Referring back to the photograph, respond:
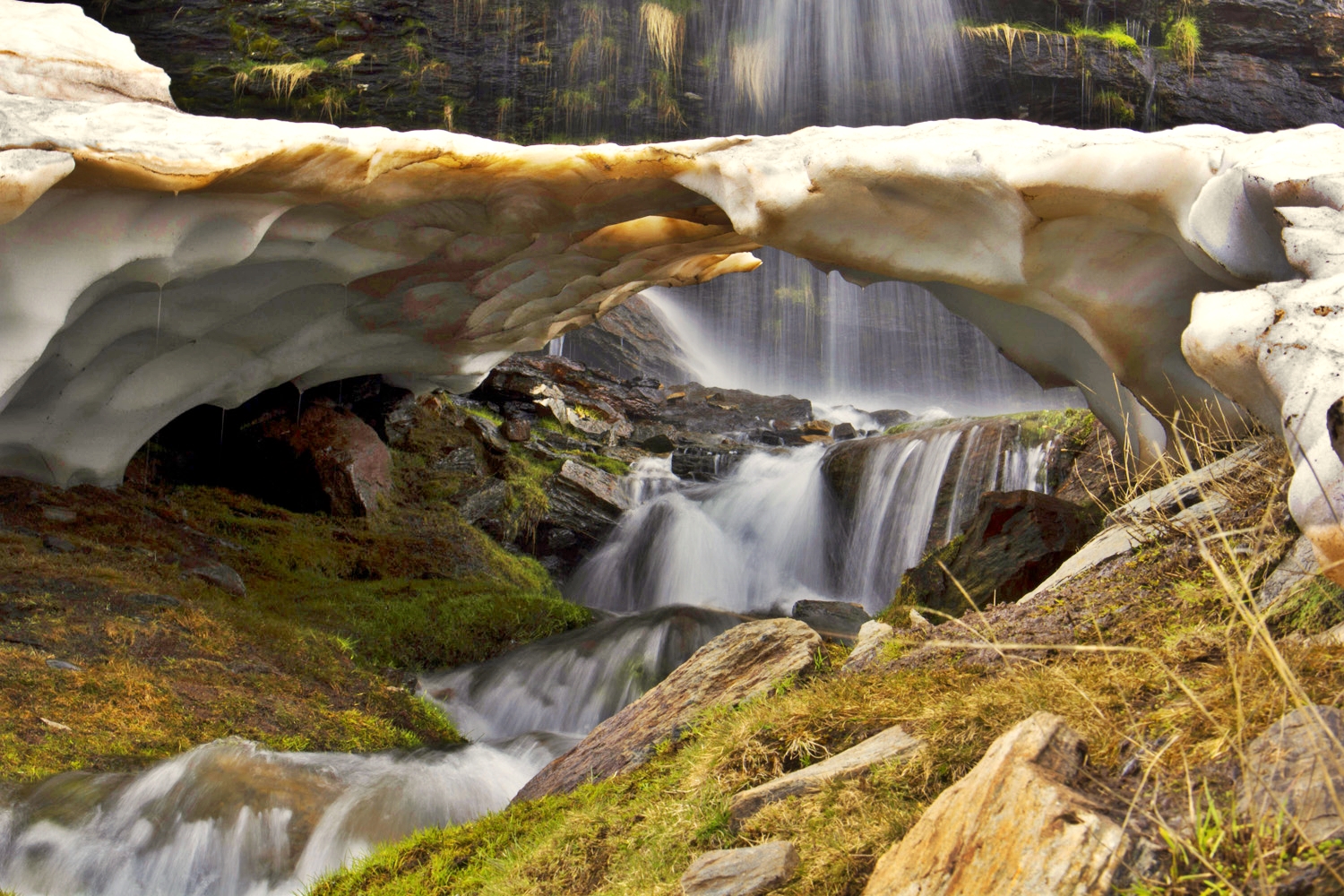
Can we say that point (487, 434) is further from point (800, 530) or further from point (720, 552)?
point (800, 530)

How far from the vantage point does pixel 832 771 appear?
292 centimetres

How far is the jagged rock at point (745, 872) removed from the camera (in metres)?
2.50

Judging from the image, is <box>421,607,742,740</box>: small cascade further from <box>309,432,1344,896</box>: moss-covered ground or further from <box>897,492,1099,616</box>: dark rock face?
<box>309,432,1344,896</box>: moss-covered ground

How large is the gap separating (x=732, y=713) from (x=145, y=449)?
825 centimetres

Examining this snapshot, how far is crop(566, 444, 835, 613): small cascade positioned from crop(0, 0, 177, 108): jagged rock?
24.2 ft

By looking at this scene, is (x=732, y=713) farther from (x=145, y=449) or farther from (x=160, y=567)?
(x=145, y=449)

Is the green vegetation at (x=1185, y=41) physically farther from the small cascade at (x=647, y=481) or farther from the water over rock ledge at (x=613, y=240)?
the water over rock ledge at (x=613, y=240)

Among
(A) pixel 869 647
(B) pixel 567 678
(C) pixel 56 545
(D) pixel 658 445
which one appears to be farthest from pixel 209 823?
(D) pixel 658 445

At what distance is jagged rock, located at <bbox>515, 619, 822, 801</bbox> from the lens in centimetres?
432

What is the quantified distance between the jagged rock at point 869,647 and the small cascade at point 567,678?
12.0 feet

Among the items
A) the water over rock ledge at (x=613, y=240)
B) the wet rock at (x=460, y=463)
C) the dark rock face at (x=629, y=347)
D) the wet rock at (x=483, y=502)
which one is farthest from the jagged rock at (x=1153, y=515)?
the dark rock face at (x=629, y=347)

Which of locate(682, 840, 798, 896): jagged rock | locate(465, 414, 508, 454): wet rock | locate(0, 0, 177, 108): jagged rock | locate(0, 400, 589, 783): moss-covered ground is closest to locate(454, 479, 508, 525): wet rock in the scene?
locate(0, 400, 589, 783): moss-covered ground

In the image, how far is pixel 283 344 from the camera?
28.9 ft

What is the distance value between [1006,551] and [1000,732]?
406 cm
